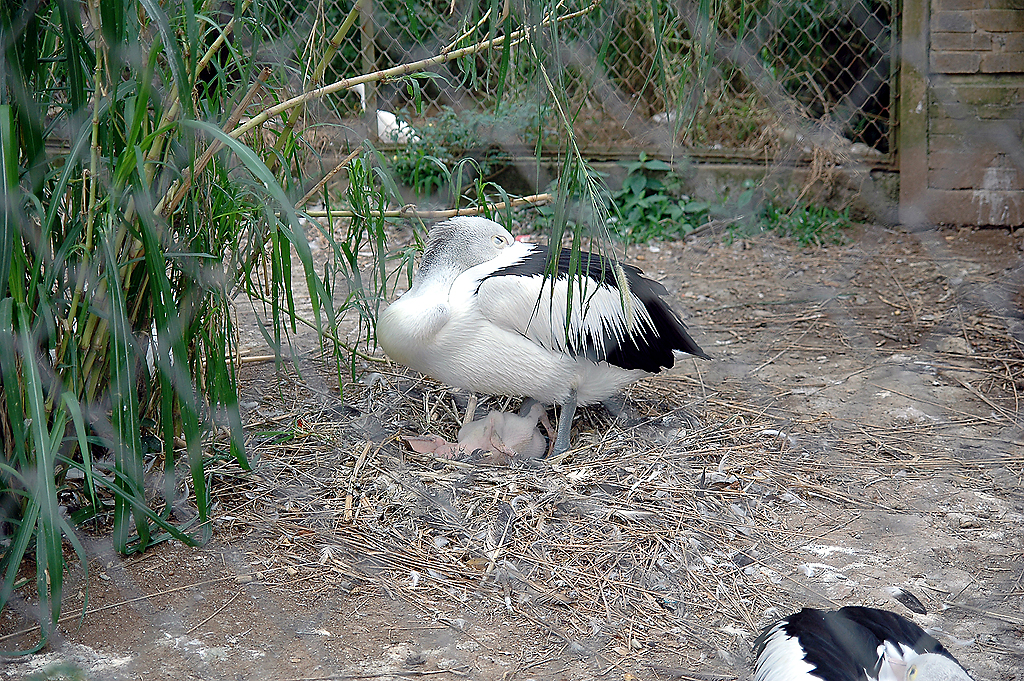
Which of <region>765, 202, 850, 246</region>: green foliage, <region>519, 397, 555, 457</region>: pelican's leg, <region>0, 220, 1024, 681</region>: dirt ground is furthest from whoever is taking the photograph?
<region>765, 202, 850, 246</region>: green foliage

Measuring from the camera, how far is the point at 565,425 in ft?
7.33

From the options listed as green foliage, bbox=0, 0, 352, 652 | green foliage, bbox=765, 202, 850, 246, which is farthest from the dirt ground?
green foliage, bbox=765, 202, 850, 246

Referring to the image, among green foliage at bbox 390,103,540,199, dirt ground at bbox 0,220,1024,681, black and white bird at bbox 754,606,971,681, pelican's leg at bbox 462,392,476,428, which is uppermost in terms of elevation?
green foliage at bbox 390,103,540,199

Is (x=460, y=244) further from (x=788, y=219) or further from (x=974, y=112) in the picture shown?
(x=974, y=112)

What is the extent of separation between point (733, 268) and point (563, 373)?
1571mm

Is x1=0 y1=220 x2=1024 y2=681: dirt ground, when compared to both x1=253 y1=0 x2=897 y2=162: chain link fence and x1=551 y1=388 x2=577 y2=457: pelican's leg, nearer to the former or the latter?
x1=551 y1=388 x2=577 y2=457: pelican's leg

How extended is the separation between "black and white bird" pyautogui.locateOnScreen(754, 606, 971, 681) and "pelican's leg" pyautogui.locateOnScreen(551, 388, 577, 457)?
944mm

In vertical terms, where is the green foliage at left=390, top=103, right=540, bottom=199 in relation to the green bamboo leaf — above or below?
above

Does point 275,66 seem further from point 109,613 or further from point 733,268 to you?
point 733,268

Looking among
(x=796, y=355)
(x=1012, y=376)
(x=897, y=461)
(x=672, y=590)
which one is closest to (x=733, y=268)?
(x=796, y=355)

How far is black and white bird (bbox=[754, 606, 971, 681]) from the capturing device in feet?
3.84

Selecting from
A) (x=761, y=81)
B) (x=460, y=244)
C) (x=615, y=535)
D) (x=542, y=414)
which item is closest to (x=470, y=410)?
(x=542, y=414)

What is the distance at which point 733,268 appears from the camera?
11.6ft

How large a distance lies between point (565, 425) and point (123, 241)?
1.09 m
